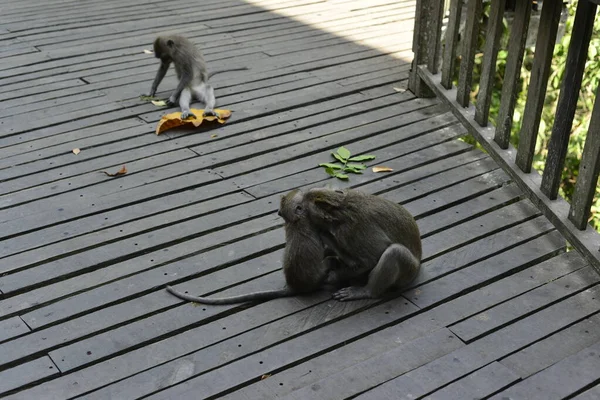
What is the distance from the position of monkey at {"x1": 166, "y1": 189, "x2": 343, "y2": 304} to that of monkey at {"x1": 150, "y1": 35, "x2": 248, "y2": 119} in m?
2.13

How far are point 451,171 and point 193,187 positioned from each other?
1.52 metres

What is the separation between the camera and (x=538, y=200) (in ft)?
13.6

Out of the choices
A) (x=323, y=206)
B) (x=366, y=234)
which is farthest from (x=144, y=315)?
(x=366, y=234)

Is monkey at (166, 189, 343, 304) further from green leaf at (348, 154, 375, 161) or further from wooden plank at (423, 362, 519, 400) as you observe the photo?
green leaf at (348, 154, 375, 161)

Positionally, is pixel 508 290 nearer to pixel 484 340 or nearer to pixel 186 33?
pixel 484 340

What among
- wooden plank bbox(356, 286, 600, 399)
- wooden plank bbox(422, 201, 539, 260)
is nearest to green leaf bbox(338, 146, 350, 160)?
wooden plank bbox(422, 201, 539, 260)

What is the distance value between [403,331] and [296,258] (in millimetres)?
547

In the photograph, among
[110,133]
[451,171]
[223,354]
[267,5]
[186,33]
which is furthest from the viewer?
[267,5]

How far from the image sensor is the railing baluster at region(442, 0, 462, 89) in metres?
4.92

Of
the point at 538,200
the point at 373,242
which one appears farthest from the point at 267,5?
the point at 373,242

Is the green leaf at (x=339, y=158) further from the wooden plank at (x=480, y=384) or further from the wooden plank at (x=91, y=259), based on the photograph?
the wooden plank at (x=480, y=384)

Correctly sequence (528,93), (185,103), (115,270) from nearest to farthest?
(115,270) → (528,93) → (185,103)

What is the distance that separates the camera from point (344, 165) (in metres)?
4.61

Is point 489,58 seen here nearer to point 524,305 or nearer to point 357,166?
point 357,166
